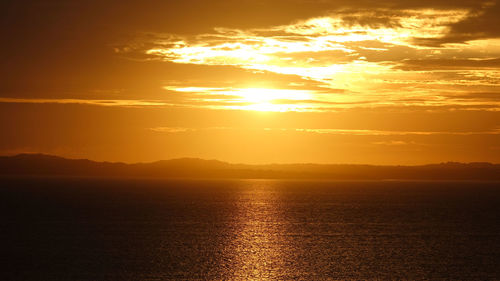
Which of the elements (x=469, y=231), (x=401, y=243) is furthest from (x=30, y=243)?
(x=469, y=231)

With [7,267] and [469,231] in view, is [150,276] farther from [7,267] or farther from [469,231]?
[469,231]

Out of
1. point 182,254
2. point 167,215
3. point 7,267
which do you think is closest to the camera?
point 7,267

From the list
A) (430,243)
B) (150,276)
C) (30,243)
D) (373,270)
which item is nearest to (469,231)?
(430,243)

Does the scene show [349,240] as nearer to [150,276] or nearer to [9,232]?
[150,276]

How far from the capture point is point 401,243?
99312 millimetres

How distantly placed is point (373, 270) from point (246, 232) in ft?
146

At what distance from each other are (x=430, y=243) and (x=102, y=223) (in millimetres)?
68316

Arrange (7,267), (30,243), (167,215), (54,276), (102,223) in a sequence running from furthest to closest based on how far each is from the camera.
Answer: (167,215), (102,223), (30,243), (7,267), (54,276)

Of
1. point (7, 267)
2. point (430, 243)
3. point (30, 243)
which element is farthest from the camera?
point (430, 243)

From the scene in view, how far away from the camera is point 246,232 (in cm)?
11494

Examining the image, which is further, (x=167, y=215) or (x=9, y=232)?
(x=167, y=215)

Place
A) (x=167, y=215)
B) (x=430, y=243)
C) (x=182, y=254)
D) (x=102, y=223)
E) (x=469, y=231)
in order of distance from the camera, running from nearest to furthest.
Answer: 1. (x=182, y=254)
2. (x=430, y=243)
3. (x=469, y=231)
4. (x=102, y=223)
5. (x=167, y=215)

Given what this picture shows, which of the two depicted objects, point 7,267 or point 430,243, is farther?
point 430,243

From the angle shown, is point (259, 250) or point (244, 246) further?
point (244, 246)
